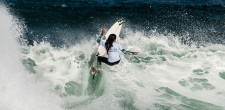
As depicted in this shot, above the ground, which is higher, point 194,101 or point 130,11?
point 130,11

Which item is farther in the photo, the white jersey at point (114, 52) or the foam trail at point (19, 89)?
the white jersey at point (114, 52)

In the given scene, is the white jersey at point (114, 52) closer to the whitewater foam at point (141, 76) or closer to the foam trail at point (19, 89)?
the whitewater foam at point (141, 76)

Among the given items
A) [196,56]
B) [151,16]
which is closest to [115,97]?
[196,56]

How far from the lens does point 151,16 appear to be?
30.5 meters

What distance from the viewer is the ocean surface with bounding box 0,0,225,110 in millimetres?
16203

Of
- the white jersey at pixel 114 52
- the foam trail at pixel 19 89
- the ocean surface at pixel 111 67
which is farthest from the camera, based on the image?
the ocean surface at pixel 111 67

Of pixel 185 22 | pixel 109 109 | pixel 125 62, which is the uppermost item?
pixel 185 22

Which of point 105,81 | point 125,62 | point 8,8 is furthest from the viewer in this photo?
point 8,8

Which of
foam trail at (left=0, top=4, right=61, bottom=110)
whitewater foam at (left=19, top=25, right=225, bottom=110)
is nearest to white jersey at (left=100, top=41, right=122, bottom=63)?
whitewater foam at (left=19, top=25, right=225, bottom=110)

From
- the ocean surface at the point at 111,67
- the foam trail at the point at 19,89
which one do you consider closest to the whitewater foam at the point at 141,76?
the ocean surface at the point at 111,67

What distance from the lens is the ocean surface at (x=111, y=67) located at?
16203mm

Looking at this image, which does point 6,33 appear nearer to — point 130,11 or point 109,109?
point 109,109

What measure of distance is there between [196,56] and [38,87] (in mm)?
9646

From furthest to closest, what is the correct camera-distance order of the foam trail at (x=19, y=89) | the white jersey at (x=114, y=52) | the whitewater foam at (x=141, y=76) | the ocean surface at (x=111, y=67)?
the whitewater foam at (x=141, y=76), the ocean surface at (x=111, y=67), the white jersey at (x=114, y=52), the foam trail at (x=19, y=89)
